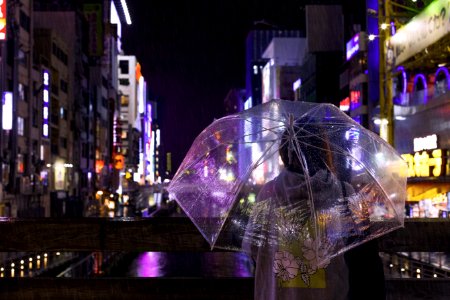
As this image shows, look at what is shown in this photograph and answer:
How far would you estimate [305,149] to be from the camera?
3869 millimetres

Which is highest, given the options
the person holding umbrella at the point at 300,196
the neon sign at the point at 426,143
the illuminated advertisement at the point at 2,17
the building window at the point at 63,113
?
the illuminated advertisement at the point at 2,17

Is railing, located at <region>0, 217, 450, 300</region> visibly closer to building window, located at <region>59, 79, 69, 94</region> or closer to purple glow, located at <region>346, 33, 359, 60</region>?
purple glow, located at <region>346, 33, 359, 60</region>

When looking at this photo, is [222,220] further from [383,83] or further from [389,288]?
[383,83]

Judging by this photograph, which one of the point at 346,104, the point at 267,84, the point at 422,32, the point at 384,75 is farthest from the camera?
the point at 267,84

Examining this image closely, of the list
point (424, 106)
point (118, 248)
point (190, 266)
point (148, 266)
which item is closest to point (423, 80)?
point (424, 106)

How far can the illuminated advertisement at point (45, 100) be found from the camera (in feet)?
180

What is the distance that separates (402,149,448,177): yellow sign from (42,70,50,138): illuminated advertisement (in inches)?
1255

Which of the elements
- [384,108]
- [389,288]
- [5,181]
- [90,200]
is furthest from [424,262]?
[90,200]

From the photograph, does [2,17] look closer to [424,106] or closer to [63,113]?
[424,106]

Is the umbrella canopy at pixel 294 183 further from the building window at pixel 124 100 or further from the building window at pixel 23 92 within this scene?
the building window at pixel 124 100

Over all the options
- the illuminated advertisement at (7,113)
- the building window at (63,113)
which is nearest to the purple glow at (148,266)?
the illuminated advertisement at (7,113)

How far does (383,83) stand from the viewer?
41.2 m

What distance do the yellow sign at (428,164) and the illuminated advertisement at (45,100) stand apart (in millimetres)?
31883

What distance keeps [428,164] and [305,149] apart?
31992mm
